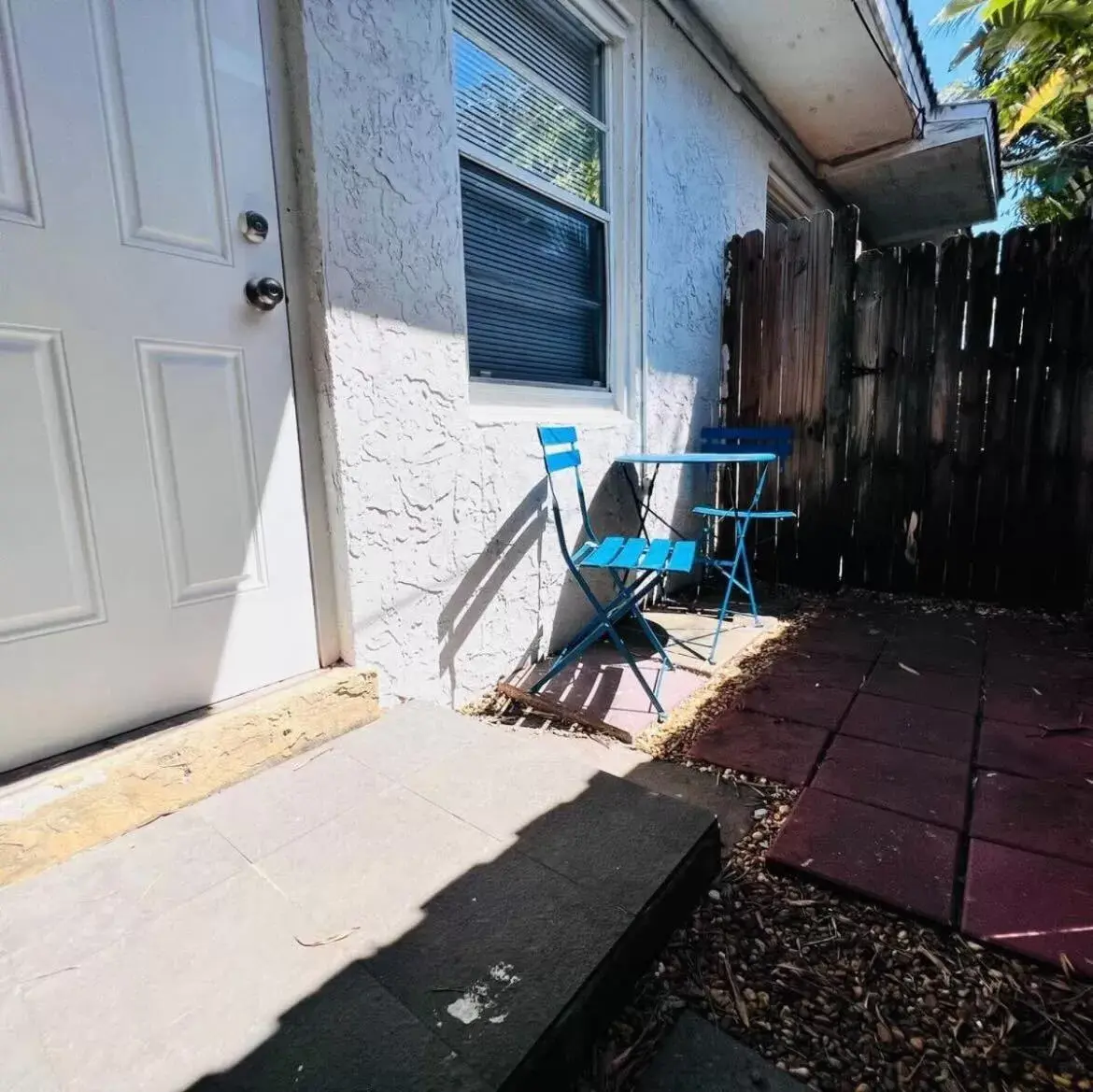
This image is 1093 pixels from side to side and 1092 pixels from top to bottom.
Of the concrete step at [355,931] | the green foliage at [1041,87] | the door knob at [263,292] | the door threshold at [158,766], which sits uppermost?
the green foliage at [1041,87]

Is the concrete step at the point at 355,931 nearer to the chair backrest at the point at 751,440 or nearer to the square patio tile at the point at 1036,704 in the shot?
the square patio tile at the point at 1036,704

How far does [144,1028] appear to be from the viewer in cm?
90

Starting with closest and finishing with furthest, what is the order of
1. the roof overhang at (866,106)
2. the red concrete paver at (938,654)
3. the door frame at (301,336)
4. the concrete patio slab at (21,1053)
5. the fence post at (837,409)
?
the concrete patio slab at (21,1053) < the door frame at (301,336) < the red concrete paver at (938,654) < the roof overhang at (866,106) < the fence post at (837,409)

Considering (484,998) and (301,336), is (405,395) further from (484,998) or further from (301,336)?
(484,998)

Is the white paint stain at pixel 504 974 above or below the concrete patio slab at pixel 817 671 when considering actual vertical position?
above

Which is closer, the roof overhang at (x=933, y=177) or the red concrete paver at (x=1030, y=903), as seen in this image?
the red concrete paver at (x=1030, y=903)

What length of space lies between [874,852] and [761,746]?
21.8 inches

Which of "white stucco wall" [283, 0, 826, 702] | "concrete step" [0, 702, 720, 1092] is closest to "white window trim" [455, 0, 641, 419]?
"white stucco wall" [283, 0, 826, 702]

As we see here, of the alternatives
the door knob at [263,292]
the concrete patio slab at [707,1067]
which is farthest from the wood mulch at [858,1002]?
the door knob at [263,292]

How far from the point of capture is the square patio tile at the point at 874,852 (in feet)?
4.50

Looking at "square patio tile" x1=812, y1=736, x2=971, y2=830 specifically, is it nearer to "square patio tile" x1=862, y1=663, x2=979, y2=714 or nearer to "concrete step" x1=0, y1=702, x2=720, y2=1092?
"square patio tile" x1=862, y1=663, x2=979, y2=714

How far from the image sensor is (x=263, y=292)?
5.23 ft

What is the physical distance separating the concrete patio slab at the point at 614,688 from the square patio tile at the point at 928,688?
0.70 m

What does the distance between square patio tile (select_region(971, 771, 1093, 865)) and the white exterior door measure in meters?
1.95
